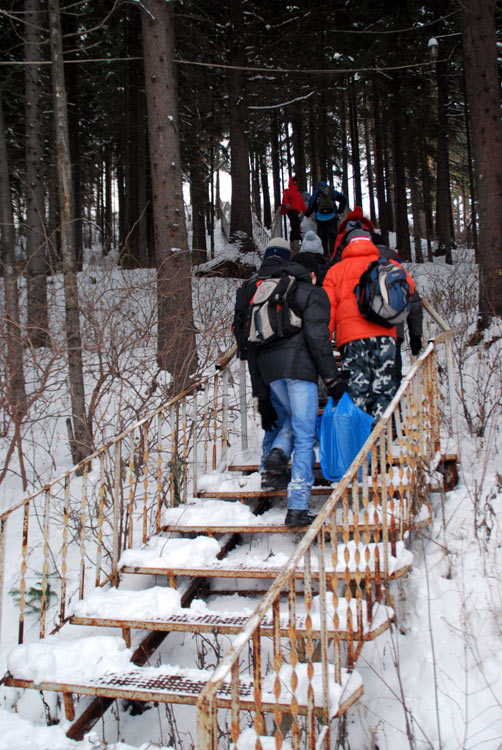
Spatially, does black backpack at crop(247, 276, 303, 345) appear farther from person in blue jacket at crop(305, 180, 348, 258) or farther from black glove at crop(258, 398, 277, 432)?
person in blue jacket at crop(305, 180, 348, 258)

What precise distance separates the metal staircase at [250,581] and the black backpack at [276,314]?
2.86ft

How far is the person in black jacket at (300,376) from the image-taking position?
3.82 m

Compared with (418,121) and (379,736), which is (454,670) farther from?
(418,121)

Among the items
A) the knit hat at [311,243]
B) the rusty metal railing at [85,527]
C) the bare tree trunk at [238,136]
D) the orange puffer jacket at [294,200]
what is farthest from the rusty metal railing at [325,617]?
the bare tree trunk at [238,136]

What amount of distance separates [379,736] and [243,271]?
37.4 ft

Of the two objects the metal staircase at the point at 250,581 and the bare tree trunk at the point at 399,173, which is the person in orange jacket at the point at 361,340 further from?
the bare tree trunk at the point at 399,173

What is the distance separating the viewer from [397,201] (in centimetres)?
1808

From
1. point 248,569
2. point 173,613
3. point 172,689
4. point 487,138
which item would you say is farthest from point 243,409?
point 487,138

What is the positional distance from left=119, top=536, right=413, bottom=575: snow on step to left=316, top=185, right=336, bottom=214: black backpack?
21.7 ft

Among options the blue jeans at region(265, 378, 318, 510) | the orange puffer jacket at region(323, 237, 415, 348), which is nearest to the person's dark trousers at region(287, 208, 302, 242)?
the orange puffer jacket at region(323, 237, 415, 348)

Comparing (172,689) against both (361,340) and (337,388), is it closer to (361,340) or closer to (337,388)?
(337,388)

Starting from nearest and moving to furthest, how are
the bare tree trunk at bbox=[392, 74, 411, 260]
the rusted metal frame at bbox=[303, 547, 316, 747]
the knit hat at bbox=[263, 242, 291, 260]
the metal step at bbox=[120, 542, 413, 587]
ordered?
the rusted metal frame at bbox=[303, 547, 316, 747] < the metal step at bbox=[120, 542, 413, 587] < the knit hat at bbox=[263, 242, 291, 260] < the bare tree trunk at bbox=[392, 74, 411, 260]

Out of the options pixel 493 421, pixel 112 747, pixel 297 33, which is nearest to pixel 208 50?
pixel 297 33

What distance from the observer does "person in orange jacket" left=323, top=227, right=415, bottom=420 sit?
4.32 metres
